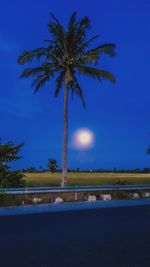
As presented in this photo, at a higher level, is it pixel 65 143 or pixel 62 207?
pixel 65 143

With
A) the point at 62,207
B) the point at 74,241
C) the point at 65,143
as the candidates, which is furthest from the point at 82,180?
the point at 74,241

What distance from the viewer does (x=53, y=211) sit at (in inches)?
826

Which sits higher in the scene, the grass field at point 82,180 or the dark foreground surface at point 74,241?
the grass field at point 82,180

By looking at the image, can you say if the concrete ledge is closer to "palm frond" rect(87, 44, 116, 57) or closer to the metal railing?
the metal railing

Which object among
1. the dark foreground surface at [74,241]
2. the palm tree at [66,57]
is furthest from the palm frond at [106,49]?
the dark foreground surface at [74,241]

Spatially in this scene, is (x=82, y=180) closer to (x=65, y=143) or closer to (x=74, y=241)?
(x=65, y=143)

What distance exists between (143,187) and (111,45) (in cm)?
1143

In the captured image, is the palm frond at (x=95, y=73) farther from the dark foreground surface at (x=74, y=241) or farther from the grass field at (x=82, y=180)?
the dark foreground surface at (x=74, y=241)

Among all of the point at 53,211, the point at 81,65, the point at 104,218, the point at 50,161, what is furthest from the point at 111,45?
the point at 50,161

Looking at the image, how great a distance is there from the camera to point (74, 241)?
39.2 feet

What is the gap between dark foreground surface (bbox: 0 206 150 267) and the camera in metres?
9.45

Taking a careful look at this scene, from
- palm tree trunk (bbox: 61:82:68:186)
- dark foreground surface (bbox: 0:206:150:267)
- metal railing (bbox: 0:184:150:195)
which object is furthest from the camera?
palm tree trunk (bbox: 61:82:68:186)

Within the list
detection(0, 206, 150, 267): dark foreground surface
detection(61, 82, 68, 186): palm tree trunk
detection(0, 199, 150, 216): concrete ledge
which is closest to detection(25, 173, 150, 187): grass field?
detection(61, 82, 68, 186): palm tree trunk

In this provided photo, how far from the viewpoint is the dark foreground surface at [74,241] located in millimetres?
9445
